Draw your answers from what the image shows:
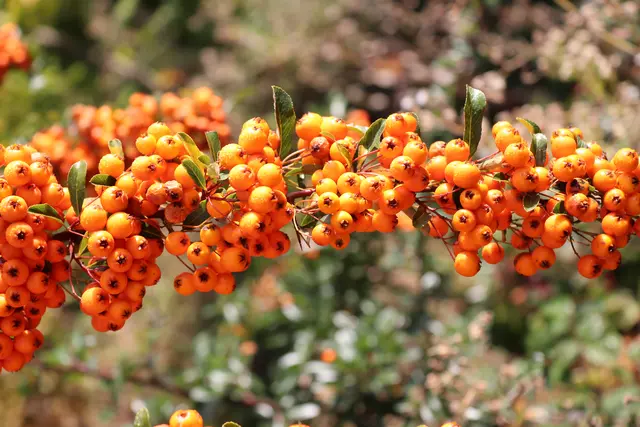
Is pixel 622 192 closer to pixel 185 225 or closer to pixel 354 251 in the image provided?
pixel 185 225

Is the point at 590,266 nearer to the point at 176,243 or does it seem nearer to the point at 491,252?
the point at 491,252

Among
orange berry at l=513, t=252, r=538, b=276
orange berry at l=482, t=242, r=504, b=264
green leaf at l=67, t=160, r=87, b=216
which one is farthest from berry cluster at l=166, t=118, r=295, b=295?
orange berry at l=513, t=252, r=538, b=276

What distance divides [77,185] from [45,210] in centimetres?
10

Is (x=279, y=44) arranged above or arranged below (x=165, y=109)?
below

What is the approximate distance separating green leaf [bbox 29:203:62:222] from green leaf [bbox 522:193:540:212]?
114cm

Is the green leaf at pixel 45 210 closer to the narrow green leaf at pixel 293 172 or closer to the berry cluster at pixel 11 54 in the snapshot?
the narrow green leaf at pixel 293 172

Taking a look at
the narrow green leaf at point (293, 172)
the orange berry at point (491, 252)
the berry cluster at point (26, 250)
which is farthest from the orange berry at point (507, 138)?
the berry cluster at point (26, 250)

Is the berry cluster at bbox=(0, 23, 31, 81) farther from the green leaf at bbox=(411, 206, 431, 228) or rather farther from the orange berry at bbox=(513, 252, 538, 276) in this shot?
the orange berry at bbox=(513, 252, 538, 276)

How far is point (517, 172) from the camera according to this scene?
1.47 metres

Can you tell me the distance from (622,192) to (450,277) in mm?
2658

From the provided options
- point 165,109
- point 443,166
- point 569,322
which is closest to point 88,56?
point 165,109

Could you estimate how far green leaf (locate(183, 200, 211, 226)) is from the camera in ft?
5.19

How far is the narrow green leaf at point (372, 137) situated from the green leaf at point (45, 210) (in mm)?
769

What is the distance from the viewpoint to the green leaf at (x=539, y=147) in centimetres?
154
